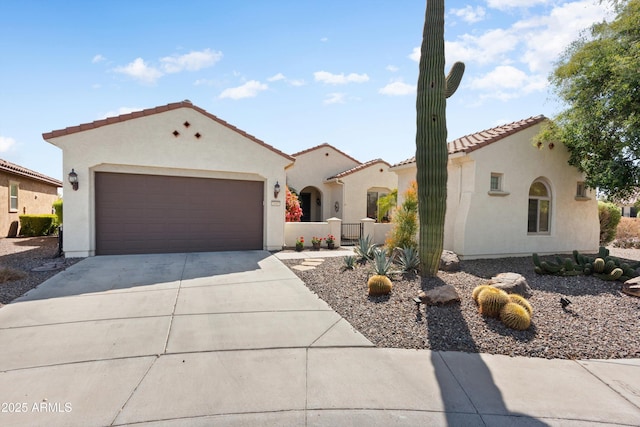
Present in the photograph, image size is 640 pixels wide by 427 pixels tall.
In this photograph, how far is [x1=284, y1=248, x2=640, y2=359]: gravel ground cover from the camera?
4219mm

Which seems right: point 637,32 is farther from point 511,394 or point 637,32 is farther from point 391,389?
point 391,389

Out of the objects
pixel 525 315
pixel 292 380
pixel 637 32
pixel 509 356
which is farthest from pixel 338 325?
pixel 637 32

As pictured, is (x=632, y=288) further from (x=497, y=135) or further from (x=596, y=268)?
(x=497, y=135)

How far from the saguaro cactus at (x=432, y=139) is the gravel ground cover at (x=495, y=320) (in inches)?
38.1

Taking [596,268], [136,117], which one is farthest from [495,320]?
[136,117]

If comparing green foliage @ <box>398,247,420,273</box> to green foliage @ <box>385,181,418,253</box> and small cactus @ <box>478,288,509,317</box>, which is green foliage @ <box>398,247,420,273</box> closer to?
green foliage @ <box>385,181,418,253</box>

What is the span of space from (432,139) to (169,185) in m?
8.50

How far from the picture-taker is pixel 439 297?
17.6 ft

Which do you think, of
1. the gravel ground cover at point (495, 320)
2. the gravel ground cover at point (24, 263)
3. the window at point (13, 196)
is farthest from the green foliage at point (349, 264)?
the window at point (13, 196)

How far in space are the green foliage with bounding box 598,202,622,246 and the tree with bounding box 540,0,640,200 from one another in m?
6.30

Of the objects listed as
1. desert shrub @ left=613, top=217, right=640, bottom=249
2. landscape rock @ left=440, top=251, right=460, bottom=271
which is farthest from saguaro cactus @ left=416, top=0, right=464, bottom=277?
desert shrub @ left=613, top=217, right=640, bottom=249

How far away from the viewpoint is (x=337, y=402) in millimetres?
2984

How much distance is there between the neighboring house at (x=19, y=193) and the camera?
1462 centimetres

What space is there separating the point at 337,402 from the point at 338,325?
1.83 meters
